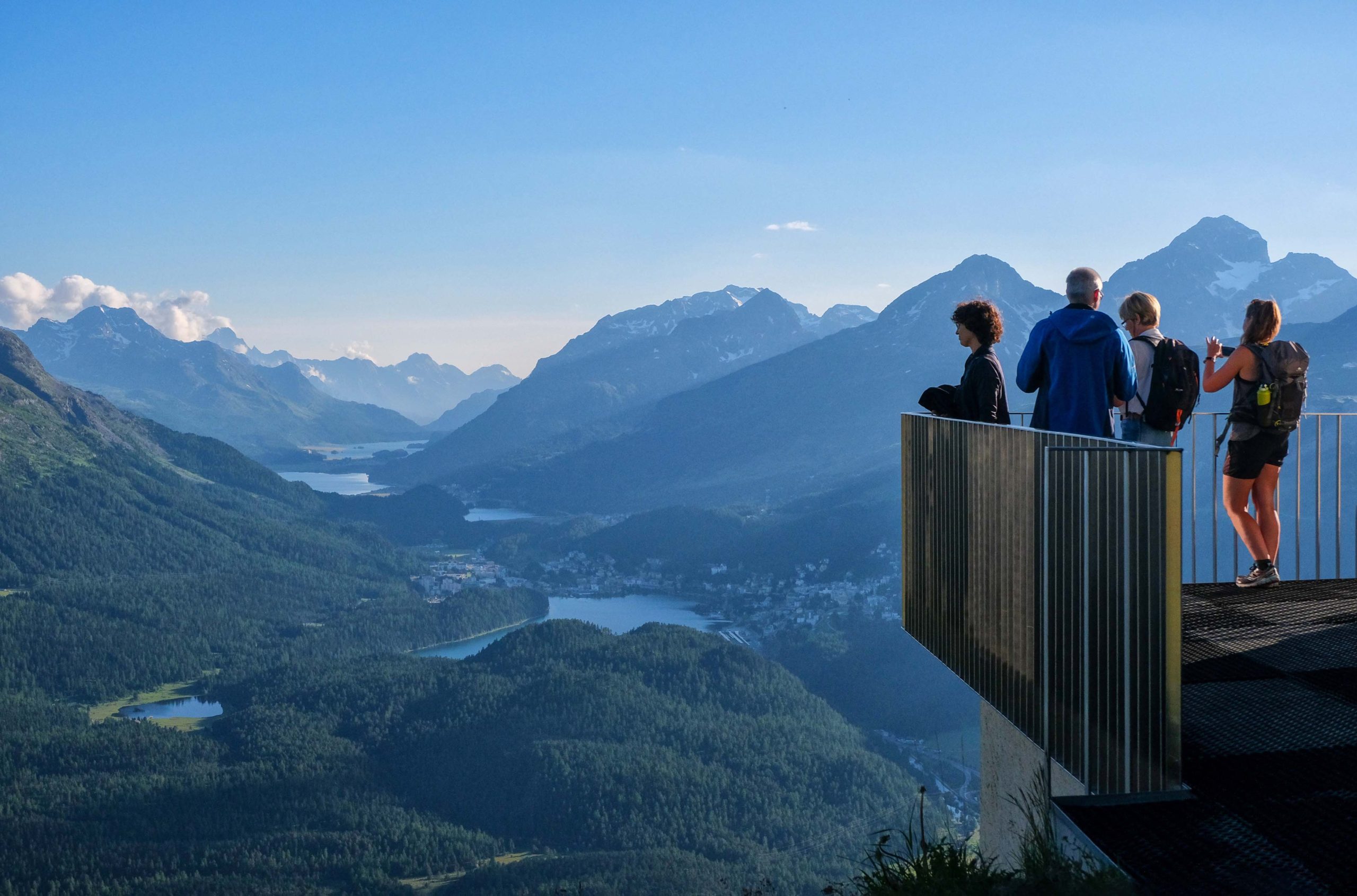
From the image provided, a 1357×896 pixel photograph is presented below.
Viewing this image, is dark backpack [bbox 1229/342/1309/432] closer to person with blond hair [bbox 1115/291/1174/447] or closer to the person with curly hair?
person with blond hair [bbox 1115/291/1174/447]

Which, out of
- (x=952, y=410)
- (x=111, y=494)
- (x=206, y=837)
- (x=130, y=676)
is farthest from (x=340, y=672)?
(x=952, y=410)

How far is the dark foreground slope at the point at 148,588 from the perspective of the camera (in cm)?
13538

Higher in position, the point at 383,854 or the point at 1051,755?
the point at 1051,755

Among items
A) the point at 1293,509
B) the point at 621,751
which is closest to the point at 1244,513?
the point at 1293,509

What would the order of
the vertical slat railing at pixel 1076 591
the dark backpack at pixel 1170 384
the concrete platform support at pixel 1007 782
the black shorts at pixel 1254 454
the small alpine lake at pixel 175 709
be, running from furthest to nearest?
1. the small alpine lake at pixel 175 709
2. the black shorts at pixel 1254 454
3. the dark backpack at pixel 1170 384
4. the concrete platform support at pixel 1007 782
5. the vertical slat railing at pixel 1076 591

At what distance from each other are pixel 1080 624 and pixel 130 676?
146 meters

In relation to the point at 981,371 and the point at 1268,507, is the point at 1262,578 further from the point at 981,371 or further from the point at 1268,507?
the point at 981,371

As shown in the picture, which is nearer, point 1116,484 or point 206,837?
point 1116,484

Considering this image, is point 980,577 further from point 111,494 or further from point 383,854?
point 111,494

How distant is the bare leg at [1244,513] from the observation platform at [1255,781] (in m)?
1.17

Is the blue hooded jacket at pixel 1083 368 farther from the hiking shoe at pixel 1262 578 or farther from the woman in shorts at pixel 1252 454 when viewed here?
the hiking shoe at pixel 1262 578

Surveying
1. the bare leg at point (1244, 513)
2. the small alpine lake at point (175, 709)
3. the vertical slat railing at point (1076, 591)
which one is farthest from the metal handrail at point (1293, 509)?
the small alpine lake at point (175, 709)

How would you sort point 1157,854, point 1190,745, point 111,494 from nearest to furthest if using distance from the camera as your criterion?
1. point 1157,854
2. point 1190,745
3. point 111,494

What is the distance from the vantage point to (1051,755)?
507 centimetres
